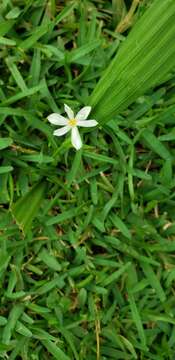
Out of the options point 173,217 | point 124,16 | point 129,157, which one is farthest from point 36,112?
point 173,217

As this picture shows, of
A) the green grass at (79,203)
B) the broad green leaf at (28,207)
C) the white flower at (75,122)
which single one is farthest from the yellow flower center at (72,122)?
the broad green leaf at (28,207)

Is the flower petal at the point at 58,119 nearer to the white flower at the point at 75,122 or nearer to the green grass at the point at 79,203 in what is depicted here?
the white flower at the point at 75,122

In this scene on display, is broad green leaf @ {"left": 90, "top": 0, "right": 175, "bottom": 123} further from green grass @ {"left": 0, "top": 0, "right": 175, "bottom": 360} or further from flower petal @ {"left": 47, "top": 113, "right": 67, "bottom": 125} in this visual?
green grass @ {"left": 0, "top": 0, "right": 175, "bottom": 360}

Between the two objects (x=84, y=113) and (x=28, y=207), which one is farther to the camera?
(x=28, y=207)

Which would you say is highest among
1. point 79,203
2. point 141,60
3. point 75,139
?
point 141,60

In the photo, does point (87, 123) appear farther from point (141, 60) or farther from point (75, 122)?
point (141, 60)

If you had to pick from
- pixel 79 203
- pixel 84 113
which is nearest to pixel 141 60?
pixel 84 113

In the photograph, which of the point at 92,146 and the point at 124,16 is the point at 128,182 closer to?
the point at 92,146
